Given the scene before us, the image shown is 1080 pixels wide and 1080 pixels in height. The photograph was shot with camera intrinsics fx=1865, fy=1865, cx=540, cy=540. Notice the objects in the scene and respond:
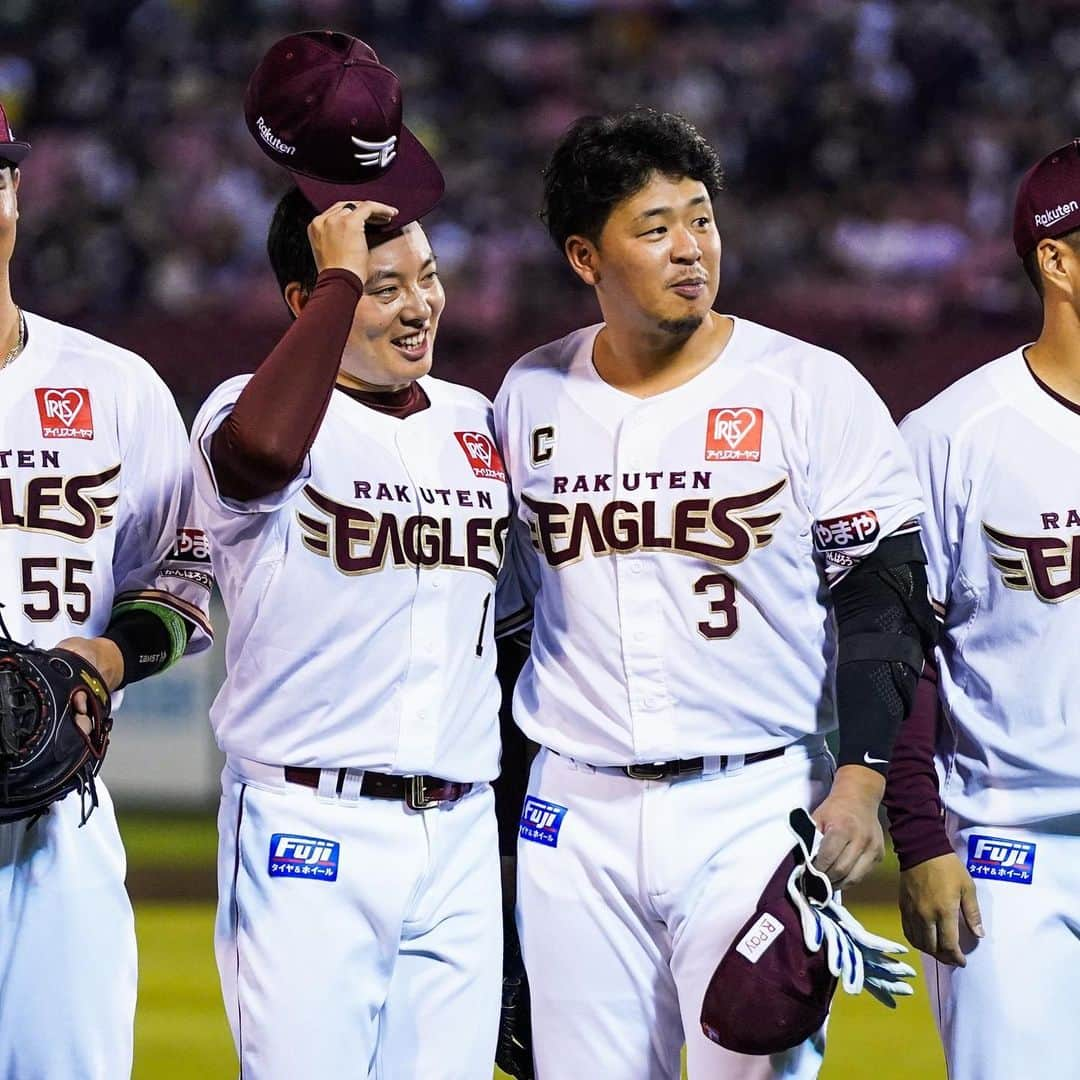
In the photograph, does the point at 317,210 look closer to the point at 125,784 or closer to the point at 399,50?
the point at 125,784

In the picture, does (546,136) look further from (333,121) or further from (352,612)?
(352,612)

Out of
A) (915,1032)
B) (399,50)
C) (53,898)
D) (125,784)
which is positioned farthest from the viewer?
(399,50)

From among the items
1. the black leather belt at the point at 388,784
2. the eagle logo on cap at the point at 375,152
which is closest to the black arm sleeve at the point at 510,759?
the black leather belt at the point at 388,784

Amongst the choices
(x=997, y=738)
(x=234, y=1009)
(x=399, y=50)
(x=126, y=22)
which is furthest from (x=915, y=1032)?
(x=126, y=22)

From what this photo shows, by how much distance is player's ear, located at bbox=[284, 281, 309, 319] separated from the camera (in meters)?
3.22

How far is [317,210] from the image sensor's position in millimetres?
3086

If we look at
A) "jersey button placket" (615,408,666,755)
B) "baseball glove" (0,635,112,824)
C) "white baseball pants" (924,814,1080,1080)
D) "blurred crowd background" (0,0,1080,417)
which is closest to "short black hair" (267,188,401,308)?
"jersey button placket" (615,408,666,755)

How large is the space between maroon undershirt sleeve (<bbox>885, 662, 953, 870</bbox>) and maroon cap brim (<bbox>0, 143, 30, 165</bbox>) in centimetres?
178

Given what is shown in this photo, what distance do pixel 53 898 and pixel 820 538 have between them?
1.37 metres

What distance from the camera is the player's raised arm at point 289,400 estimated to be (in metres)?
2.79

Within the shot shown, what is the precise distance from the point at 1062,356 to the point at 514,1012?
4.89ft

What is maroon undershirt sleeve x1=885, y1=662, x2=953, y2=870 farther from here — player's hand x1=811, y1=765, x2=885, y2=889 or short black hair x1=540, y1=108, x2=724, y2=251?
short black hair x1=540, y1=108, x2=724, y2=251

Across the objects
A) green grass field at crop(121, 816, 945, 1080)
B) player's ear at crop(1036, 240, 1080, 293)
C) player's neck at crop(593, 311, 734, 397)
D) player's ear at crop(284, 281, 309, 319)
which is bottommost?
green grass field at crop(121, 816, 945, 1080)

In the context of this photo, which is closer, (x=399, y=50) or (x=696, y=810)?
(x=696, y=810)
